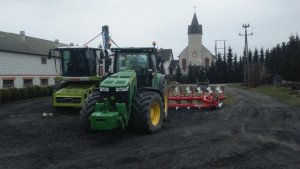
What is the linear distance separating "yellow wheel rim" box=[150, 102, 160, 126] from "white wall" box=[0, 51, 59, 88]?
22398mm

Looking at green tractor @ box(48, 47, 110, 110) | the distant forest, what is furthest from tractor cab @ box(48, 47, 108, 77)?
the distant forest

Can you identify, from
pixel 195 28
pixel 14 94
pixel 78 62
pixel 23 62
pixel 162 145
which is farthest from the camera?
pixel 195 28

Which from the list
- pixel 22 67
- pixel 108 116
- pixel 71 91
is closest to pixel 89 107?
pixel 108 116

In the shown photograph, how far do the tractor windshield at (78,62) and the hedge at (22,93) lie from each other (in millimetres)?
8829

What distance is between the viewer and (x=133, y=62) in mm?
12844

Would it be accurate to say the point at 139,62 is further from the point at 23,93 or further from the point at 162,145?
the point at 23,93

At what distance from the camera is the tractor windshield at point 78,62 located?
18469 mm

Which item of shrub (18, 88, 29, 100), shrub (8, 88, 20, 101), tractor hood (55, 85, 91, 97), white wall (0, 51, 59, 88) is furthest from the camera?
white wall (0, 51, 59, 88)

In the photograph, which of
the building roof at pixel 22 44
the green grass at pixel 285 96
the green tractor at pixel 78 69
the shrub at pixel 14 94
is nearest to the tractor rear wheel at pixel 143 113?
the green tractor at pixel 78 69

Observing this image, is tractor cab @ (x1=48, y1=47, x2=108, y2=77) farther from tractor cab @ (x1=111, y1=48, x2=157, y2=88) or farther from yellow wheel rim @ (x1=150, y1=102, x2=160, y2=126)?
yellow wheel rim @ (x1=150, y1=102, x2=160, y2=126)

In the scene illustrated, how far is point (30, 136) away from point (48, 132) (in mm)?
718

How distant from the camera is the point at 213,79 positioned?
253ft

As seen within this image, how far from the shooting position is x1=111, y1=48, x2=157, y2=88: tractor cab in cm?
1248

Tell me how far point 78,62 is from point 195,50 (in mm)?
75030
